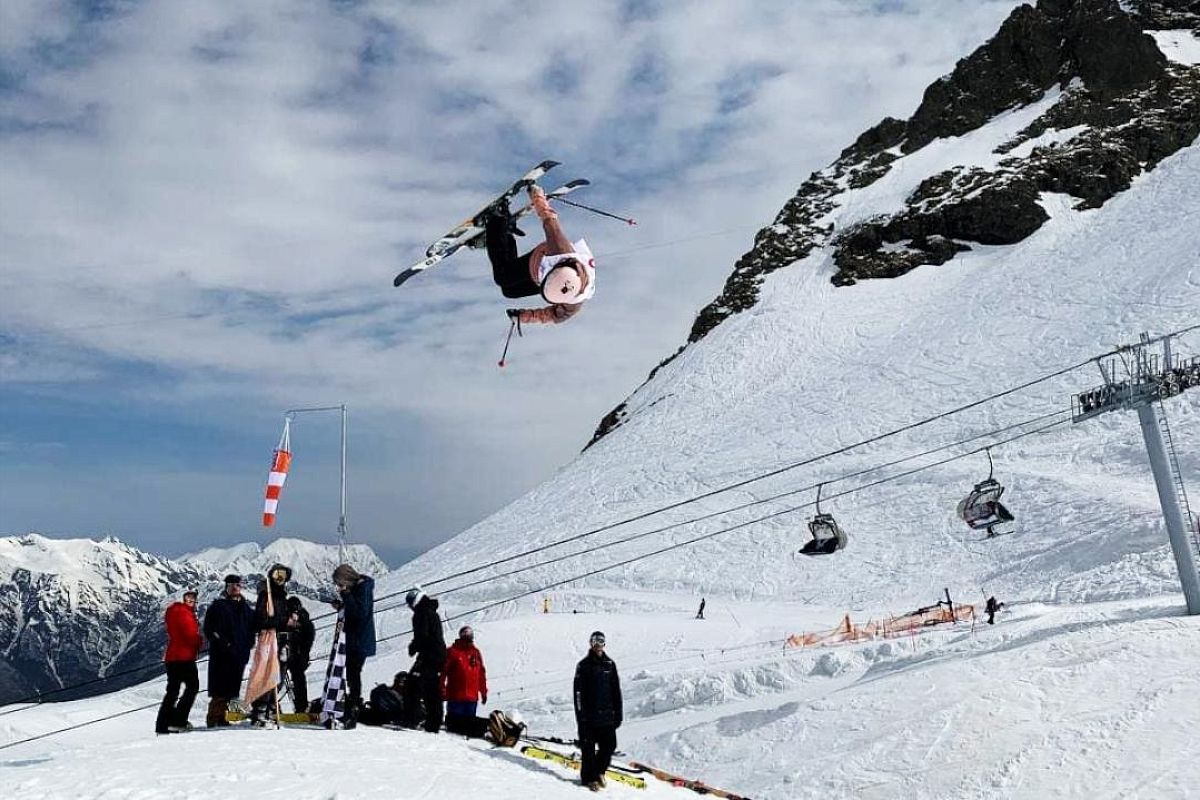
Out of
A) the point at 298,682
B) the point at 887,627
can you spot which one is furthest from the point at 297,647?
the point at 887,627

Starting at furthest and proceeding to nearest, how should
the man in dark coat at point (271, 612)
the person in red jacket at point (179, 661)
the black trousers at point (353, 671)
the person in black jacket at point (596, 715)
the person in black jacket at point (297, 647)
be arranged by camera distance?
the person in black jacket at point (297, 647) < the black trousers at point (353, 671) < the man in dark coat at point (271, 612) < the person in red jacket at point (179, 661) < the person in black jacket at point (596, 715)

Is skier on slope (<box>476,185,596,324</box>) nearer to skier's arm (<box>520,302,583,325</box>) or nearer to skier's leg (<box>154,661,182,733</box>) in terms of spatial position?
skier's arm (<box>520,302,583,325</box>)

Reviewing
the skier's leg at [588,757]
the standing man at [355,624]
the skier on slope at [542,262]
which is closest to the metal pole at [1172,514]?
the skier's leg at [588,757]

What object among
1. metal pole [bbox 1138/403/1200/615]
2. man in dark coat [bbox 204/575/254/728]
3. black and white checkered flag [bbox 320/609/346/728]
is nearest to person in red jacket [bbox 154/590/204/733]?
man in dark coat [bbox 204/575/254/728]

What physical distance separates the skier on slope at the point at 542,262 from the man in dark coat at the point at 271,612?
13.8ft

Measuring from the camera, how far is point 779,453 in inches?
2363

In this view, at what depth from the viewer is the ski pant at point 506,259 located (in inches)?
389

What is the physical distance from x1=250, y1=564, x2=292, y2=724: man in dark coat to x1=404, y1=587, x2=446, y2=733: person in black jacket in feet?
5.15

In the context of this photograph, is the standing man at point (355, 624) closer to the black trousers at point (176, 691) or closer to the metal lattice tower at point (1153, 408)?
the black trousers at point (176, 691)

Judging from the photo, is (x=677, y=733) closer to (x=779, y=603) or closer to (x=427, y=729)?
(x=427, y=729)

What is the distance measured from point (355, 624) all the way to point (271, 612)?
0.96 m

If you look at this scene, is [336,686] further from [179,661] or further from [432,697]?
[179,661]

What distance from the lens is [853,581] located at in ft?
137

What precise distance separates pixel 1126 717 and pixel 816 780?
14.0 feet
